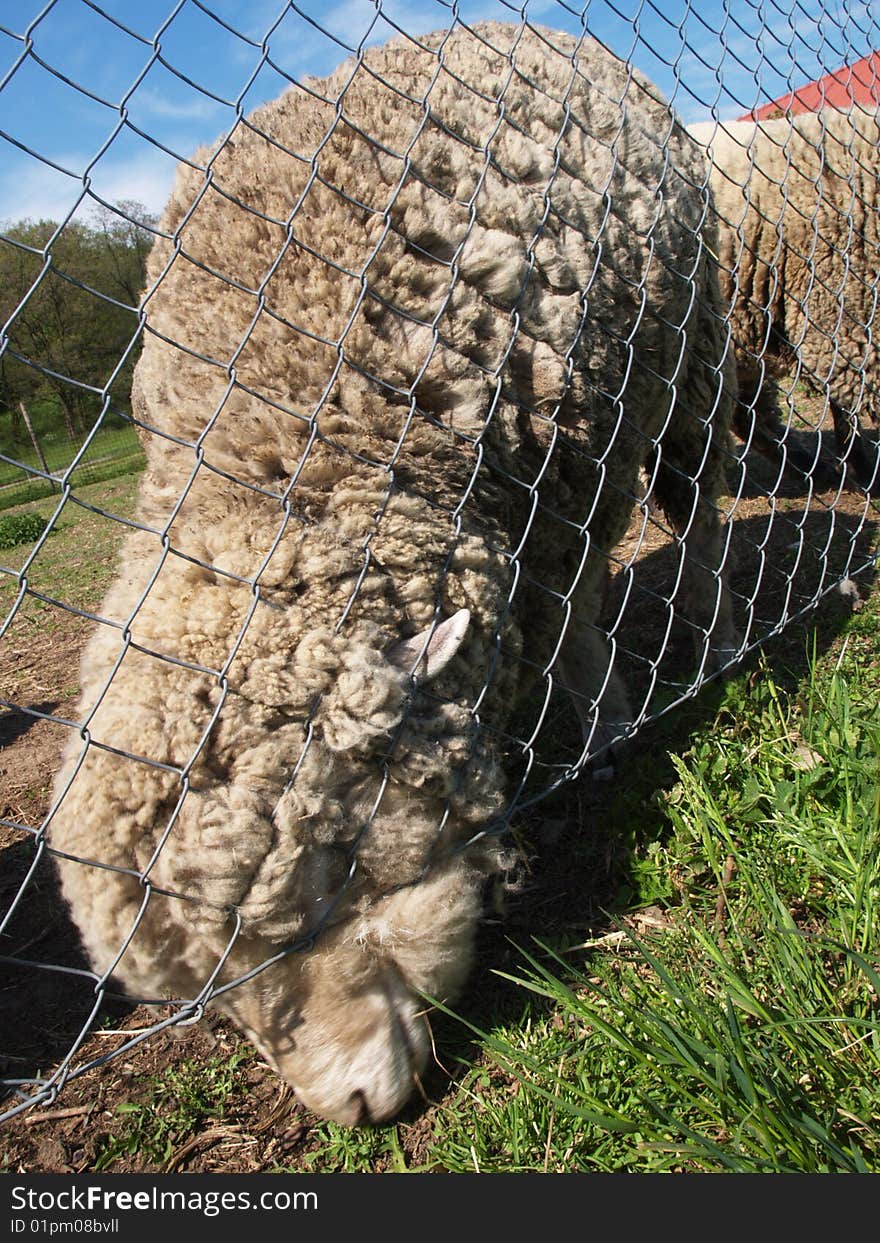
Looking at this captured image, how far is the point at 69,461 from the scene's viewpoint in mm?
20109

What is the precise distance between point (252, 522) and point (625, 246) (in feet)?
4.84

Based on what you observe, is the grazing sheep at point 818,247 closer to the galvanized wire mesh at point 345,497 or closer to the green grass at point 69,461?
the galvanized wire mesh at point 345,497

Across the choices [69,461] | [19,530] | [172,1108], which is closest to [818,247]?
[172,1108]

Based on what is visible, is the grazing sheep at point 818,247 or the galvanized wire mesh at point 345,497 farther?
the grazing sheep at point 818,247

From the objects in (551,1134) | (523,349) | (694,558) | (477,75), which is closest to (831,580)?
(694,558)

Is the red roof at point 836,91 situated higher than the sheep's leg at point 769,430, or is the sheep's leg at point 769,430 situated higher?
the red roof at point 836,91

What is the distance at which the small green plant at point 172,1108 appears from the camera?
207cm

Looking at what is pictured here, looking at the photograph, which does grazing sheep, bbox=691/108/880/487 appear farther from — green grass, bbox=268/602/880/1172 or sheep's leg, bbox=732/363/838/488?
green grass, bbox=268/602/880/1172

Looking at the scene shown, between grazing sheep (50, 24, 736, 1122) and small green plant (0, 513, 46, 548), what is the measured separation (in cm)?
1169

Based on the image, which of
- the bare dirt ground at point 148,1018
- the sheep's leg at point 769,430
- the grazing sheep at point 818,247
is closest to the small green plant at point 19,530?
the bare dirt ground at point 148,1018

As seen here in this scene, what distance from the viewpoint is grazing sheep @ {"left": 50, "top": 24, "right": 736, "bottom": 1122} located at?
1.69 m

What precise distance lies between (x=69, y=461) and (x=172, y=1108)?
66.1ft

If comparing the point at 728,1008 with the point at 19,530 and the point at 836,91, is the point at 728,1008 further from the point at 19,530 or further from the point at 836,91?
the point at 19,530

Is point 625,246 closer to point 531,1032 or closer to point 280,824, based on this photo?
point 280,824
